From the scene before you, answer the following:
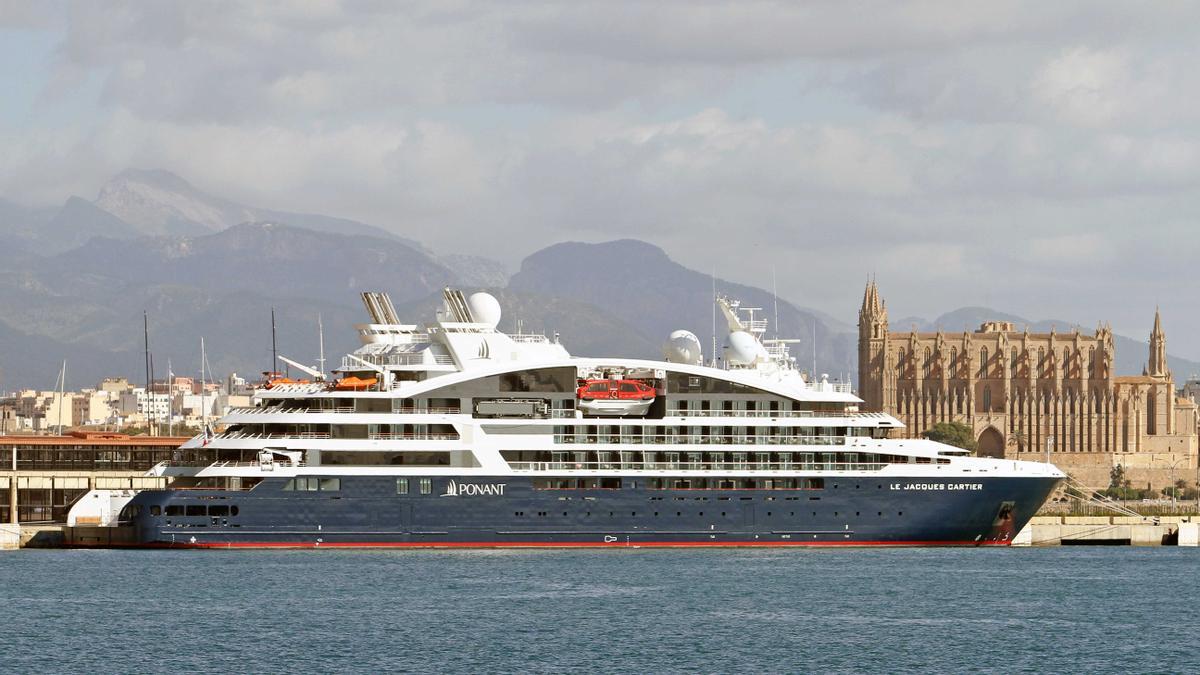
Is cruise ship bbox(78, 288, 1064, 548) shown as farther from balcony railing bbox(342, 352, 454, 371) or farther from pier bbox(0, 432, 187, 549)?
pier bbox(0, 432, 187, 549)

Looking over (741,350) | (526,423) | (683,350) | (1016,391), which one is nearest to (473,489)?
(526,423)

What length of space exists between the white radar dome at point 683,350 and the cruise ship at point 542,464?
6.85ft

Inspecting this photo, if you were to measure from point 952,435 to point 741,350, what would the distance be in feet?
297

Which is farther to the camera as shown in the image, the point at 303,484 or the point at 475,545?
the point at 475,545

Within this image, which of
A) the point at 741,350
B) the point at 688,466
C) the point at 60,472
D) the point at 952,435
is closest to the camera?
the point at 688,466

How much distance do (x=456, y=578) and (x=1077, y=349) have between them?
121 meters

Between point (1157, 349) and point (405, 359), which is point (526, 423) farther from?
point (1157, 349)

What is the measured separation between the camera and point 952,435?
156 metres

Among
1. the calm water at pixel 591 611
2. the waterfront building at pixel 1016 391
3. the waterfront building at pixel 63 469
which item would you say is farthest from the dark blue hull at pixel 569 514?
the waterfront building at pixel 1016 391

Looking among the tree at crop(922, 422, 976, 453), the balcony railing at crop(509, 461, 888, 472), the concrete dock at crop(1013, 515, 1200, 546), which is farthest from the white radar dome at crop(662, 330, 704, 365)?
the tree at crop(922, 422, 976, 453)

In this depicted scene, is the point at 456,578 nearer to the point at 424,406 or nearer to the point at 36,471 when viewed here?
the point at 424,406

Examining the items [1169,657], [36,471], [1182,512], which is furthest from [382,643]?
[1182,512]

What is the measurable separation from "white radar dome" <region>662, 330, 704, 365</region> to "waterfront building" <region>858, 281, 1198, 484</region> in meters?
98.2

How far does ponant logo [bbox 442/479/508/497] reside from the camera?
63062 mm
